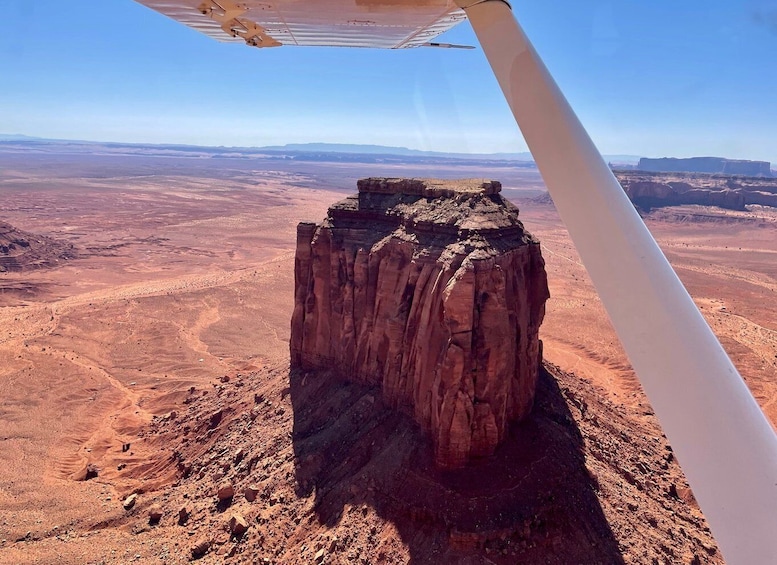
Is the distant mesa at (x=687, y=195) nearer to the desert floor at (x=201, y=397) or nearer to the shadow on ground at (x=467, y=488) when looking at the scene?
the desert floor at (x=201, y=397)

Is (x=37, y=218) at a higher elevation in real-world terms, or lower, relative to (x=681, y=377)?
lower

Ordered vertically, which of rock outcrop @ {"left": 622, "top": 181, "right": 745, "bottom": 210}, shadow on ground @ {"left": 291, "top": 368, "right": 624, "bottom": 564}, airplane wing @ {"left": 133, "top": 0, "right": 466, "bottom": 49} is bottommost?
shadow on ground @ {"left": 291, "top": 368, "right": 624, "bottom": 564}

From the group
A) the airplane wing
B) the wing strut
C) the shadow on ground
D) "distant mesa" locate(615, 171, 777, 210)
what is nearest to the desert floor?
the shadow on ground

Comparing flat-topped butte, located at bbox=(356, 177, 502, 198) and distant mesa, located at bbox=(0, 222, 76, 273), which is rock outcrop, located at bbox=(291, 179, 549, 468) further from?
distant mesa, located at bbox=(0, 222, 76, 273)

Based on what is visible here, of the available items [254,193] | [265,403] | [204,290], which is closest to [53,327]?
[204,290]

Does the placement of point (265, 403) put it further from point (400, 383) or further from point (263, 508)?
point (400, 383)

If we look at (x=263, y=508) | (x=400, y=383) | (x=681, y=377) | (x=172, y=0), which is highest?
(x=172, y=0)

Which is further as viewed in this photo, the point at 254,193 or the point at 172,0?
the point at 254,193
